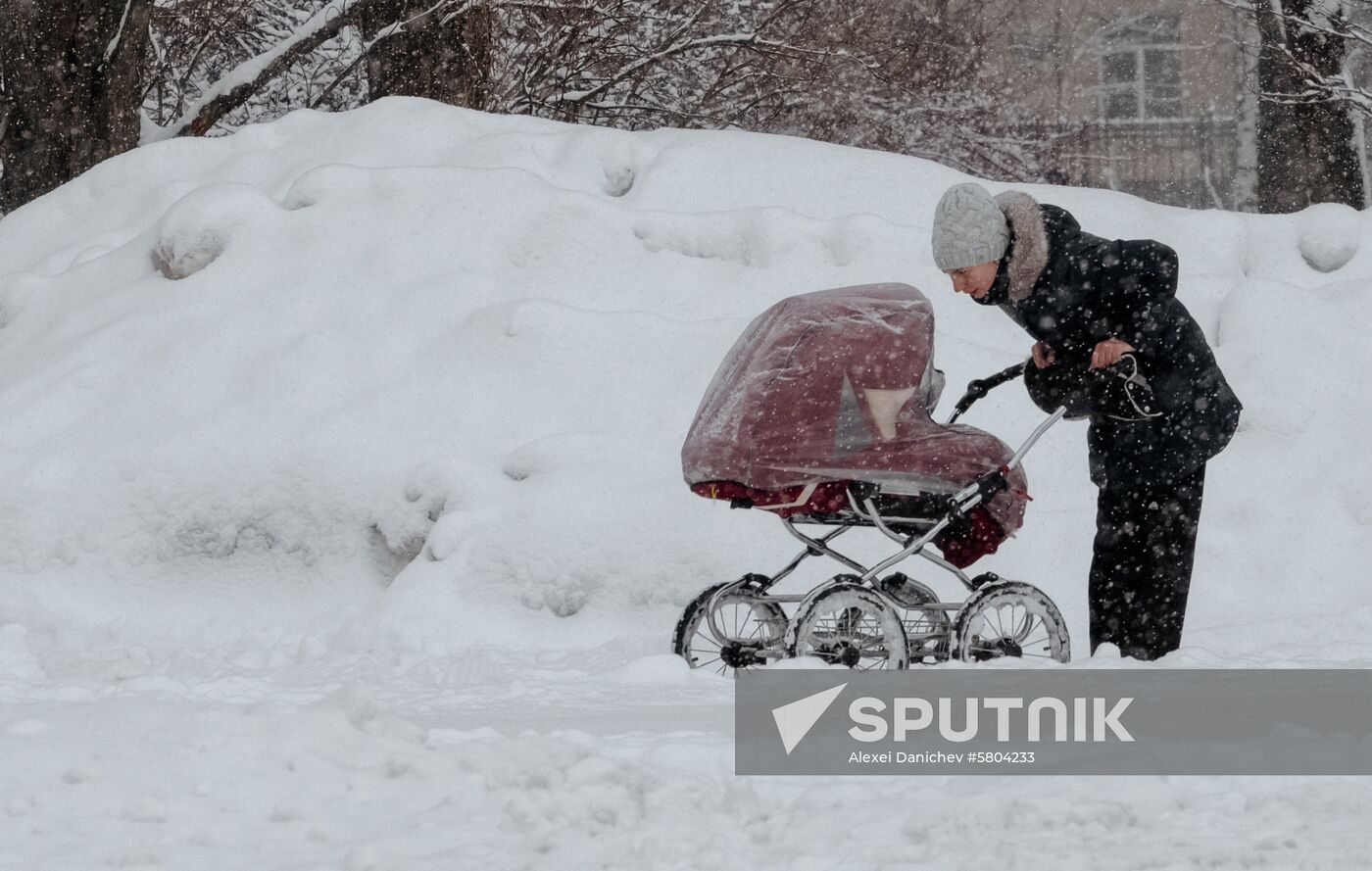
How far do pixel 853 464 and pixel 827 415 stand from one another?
160 millimetres

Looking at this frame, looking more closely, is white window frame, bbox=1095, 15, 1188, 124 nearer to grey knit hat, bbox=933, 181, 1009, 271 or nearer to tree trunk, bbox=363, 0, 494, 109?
tree trunk, bbox=363, 0, 494, 109

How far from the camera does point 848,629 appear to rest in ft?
15.8

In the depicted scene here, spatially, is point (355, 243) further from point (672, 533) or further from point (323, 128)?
point (672, 533)

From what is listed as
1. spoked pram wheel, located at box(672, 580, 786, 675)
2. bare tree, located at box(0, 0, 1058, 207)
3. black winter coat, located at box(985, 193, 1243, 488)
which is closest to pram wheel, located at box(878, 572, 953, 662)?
spoked pram wheel, located at box(672, 580, 786, 675)

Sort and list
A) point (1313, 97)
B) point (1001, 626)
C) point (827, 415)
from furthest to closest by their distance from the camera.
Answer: point (1313, 97) < point (1001, 626) < point (827, 415)

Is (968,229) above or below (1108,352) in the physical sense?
above

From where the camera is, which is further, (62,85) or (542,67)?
(542,67)

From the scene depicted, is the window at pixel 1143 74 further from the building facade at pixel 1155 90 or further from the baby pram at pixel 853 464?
the baby pram at pixel 853 464

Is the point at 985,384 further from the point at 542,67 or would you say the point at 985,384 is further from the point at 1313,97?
the point at 1313,97

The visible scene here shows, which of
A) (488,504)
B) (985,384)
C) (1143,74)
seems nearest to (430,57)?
(488,504)

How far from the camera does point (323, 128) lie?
9.83 meters

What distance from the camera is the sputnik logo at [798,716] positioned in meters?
3.75

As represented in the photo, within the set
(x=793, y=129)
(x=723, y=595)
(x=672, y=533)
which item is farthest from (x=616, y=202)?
(x=793, y=129)

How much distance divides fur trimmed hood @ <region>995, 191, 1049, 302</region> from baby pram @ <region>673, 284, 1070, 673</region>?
279 mm
